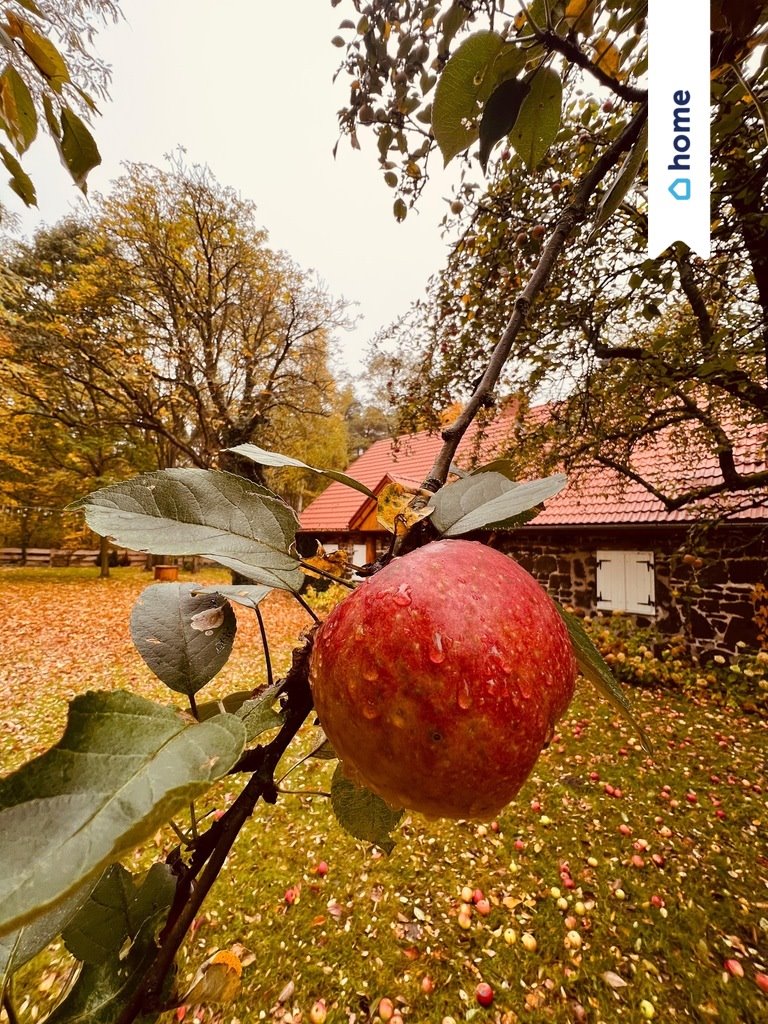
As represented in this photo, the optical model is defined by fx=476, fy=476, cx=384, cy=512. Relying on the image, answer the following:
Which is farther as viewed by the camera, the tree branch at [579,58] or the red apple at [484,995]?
the red apple at [484,995]

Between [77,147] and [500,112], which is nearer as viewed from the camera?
[500,112]

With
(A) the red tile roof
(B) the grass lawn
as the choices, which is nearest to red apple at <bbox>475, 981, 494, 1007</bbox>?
(B) the grass lawn

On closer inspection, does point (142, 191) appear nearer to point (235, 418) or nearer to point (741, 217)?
point (235, 418)

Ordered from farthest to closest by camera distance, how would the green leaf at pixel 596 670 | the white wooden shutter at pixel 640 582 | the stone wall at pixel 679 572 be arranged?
1. the white wooden shutter at pixel 640 582
2. the stone wall at pixel 679 572
3. the green leaf at pixel 596 670

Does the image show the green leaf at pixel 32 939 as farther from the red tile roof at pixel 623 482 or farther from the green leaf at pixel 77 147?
the red tile roof at pixel 623 482

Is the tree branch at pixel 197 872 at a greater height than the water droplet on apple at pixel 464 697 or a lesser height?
lesser

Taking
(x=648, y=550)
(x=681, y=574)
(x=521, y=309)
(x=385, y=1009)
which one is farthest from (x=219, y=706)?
(x=681, y=574)

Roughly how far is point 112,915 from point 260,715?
0.87ft

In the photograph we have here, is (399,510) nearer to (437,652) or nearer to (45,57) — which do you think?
(437,652)

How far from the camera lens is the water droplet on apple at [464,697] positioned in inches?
15.9

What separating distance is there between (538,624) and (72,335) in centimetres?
1296

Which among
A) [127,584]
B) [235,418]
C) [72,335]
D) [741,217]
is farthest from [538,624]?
[127,584]

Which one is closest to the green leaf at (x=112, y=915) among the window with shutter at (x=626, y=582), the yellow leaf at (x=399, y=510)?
the yellow leaf at (x=399, y=510)

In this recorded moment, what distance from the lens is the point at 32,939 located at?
399 millimetres
